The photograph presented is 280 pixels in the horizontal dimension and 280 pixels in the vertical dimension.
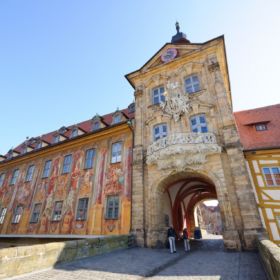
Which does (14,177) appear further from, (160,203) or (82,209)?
(160,203)

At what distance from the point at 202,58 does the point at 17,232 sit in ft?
74.5

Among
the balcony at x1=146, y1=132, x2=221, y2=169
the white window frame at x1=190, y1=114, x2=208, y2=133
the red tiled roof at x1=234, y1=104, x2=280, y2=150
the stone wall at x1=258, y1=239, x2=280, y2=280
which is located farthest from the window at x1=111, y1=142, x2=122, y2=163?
the stone wall at x1=258, y1=239, x2=280, y2=280

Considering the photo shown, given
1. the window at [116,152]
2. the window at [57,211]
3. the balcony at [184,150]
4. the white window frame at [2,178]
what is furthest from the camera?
the white window frame at [2,178]

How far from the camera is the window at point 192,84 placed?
1463 cm

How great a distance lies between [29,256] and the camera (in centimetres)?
510

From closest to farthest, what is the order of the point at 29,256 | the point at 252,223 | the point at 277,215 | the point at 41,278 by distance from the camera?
1. the point at 41,278
2. the point at 29,256
3. the point at 252,223
4. the point at 277,215

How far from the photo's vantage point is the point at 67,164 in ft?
58.7

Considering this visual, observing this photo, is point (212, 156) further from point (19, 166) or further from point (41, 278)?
point (19, 166)

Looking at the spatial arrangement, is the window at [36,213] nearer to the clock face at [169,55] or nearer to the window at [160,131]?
the window at [160,131]

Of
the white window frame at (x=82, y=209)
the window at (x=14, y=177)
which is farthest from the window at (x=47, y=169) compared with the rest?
the white window frame at (x=82, y=209)

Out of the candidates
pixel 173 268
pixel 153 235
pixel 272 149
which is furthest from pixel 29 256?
pixel 272 149

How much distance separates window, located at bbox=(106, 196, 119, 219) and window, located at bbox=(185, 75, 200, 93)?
10.1 metres

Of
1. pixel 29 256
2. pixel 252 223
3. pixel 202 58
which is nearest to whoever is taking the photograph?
pixel 29 256

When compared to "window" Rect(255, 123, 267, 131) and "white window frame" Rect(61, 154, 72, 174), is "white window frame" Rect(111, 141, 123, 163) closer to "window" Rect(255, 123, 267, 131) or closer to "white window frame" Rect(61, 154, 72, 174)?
"white window frame" Rect(61, 154, 72, 174)
